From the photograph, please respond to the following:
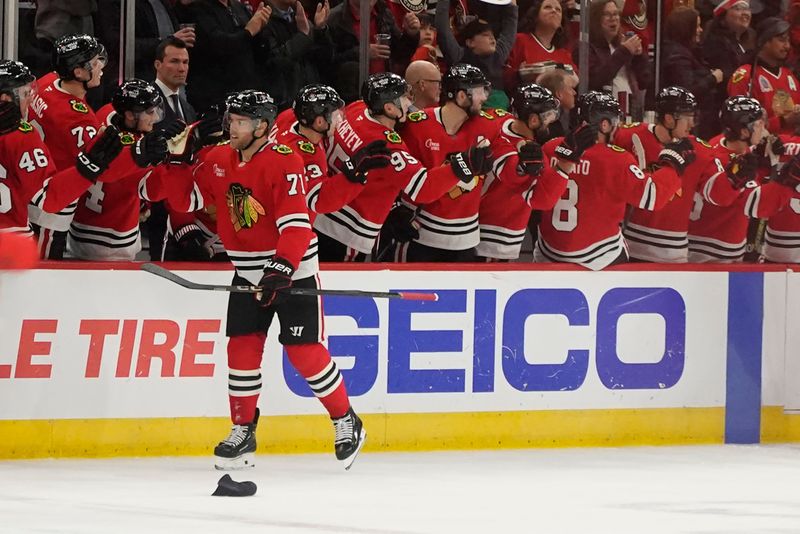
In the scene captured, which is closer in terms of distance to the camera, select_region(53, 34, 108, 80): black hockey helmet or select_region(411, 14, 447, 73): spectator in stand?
select_region(53, 34, 108, 80): black hockey helmet

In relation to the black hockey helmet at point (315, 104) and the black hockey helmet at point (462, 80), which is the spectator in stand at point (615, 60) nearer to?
the black hockey helmet at point (462, 80)

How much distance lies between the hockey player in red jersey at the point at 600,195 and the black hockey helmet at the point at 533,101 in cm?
15

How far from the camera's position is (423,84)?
7012mm

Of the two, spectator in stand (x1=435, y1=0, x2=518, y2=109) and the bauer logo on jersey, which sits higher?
spectator in stand (x1=435, y1=0, x2=518, y2=109)

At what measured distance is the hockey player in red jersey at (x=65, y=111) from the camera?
6121mm

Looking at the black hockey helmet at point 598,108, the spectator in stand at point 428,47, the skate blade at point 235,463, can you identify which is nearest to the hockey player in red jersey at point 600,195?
the black hockey helmet at point 598,108

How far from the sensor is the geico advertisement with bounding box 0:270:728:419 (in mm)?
5945

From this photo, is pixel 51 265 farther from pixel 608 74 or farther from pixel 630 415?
pixel 608 74

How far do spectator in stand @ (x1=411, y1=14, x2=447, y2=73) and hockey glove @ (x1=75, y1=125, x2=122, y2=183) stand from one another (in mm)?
1720

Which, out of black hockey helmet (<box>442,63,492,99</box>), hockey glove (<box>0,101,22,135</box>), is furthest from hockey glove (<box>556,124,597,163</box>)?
hockey glove (<box>0,101,22,135</box>)

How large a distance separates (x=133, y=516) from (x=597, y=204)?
2.74 meters

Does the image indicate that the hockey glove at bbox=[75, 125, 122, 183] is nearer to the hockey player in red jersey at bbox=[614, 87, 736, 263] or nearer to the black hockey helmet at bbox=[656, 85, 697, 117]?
the hockey player in red jersey at bbox=[614, 87, 736, 263]

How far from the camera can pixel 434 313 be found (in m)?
6.43

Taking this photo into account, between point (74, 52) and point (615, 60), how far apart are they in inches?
107
